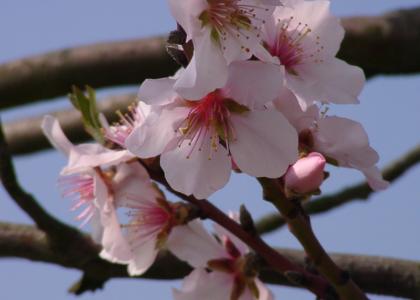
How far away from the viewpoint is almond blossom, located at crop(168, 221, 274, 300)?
4.11 ft

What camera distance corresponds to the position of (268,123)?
1017 millimetres

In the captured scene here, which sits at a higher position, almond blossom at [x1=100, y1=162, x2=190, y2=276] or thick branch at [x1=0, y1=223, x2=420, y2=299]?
almond blossom at [x1=100, y1=162, x2=190, y2=276]

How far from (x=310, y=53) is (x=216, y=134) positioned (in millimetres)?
163

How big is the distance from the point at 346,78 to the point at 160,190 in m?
0.34

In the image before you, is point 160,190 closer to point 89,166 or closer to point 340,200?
point 89,166

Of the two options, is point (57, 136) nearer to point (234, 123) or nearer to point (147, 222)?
point (147, 222)

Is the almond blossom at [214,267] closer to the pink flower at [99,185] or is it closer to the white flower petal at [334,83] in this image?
the pink flower at [99,185]

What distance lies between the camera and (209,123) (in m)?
1.07

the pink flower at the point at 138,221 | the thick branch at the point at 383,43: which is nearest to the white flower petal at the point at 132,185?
the pink flower at the point at 138,221

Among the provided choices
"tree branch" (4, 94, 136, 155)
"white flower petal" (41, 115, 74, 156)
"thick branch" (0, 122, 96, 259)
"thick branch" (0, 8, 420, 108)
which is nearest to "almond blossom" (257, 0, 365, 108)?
"white flower petal" (41, 115, 74, 156)

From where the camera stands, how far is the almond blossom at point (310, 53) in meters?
1.04

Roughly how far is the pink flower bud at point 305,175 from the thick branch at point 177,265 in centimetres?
36

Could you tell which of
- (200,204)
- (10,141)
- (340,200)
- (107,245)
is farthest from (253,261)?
(10,141)

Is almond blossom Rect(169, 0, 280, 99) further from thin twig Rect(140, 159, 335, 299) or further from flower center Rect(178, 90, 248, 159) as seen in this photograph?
thin twig Rect(140, 159, 335, 299)
